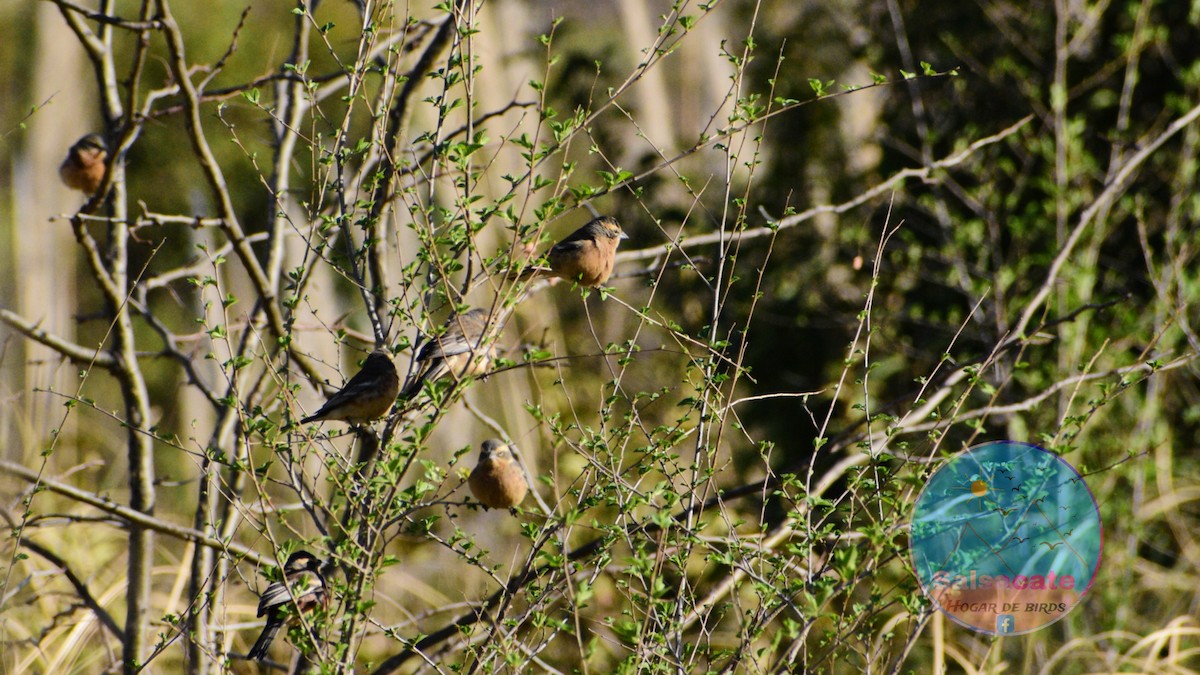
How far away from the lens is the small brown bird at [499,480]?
11.6 feet

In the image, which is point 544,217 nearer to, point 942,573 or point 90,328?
point 942,573

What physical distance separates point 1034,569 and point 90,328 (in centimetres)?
1244

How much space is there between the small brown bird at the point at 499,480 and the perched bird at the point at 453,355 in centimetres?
35

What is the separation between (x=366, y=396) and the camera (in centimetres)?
331

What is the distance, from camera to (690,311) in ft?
26.1

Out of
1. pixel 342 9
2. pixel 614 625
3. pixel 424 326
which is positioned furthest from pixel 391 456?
pixel 342 9

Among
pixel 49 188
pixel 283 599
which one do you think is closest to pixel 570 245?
pixel 283 599

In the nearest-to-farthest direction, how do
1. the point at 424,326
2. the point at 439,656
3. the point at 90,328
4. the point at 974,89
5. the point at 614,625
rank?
the point at 614,625 < the point at 424,326 < the point at 439,656 < the point at 974,89 < the point at 90,328

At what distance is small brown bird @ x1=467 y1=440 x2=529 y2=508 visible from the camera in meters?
3.53

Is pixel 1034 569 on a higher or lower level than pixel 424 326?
lower

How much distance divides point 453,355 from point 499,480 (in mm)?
505

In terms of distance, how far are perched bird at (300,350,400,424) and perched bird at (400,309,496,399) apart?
0.15 meters

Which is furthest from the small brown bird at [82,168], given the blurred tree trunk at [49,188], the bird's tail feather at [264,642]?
the blurred tree trunk at [49,188]

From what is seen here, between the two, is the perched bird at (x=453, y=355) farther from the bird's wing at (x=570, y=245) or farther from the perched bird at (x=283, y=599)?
the perched bird at (x=283, y=599)
